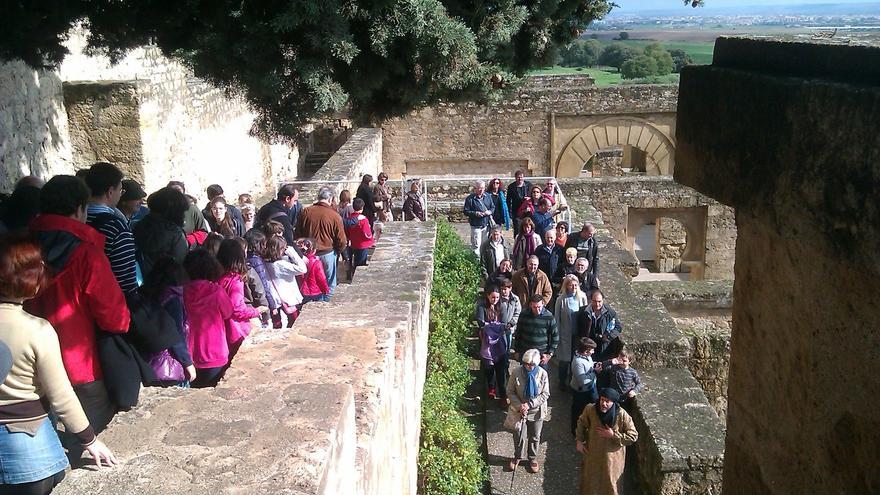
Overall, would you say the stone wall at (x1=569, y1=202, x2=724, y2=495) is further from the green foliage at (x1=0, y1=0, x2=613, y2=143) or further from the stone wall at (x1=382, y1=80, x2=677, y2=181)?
the stone wall at (x1=382, y1=80, x2=677, y2=181)

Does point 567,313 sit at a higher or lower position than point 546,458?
higher

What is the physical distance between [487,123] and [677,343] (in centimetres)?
A: 1414

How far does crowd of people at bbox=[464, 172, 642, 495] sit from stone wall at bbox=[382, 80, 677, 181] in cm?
1087

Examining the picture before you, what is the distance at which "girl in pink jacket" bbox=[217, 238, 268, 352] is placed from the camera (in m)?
4.95

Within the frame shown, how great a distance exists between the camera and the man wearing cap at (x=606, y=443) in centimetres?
623

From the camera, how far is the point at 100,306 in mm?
3617

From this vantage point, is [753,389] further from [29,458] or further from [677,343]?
[677,343]

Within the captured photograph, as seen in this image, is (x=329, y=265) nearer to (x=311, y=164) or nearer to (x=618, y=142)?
(x=311, y=164)

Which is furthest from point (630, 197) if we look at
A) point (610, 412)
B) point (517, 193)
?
point (610, 412)

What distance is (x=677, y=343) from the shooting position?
24.9ft

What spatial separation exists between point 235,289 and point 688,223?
12565 millimetres

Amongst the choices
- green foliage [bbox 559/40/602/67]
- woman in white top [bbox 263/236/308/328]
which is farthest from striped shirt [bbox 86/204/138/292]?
green foliage [bbox 559/40/602/67]

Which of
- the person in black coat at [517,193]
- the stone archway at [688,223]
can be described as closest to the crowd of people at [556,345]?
the person in black coat at [517,193]

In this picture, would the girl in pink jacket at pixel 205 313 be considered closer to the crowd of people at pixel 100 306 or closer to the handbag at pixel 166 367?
the crowd of people at pixel 100 306
